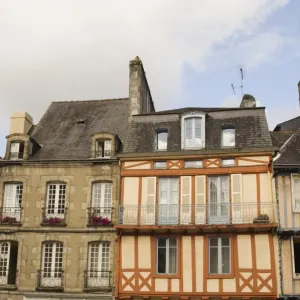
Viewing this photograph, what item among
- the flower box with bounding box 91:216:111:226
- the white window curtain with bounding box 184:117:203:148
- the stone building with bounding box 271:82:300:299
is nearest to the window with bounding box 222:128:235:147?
the white window curtain with bounding box 184:117:203:148

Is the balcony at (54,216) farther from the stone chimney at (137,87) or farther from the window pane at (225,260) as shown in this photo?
the window pane at (225,260)

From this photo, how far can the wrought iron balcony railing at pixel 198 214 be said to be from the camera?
1745 cm

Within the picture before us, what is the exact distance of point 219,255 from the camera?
17344 mm

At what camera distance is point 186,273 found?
17.3 metres

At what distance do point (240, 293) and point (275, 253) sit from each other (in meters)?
1.78

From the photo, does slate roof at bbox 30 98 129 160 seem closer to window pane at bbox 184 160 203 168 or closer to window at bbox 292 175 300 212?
window pane at bbox 184 160 203 168

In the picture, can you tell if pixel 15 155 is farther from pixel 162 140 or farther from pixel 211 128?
pixel 211 128

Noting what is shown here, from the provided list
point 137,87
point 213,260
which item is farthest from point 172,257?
point 137,87

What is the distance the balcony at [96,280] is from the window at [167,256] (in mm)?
1934

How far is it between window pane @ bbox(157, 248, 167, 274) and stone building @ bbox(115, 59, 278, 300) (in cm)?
4

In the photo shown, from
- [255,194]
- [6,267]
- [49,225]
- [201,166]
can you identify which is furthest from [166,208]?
[6,267]

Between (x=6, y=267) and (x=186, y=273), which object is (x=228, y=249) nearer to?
(x=186, y=273)

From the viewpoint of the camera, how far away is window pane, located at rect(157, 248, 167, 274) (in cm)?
1762

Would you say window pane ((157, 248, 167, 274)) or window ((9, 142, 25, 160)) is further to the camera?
window ((9, 142, 25, 160))
